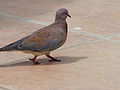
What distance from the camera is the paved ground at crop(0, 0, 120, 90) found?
528cm

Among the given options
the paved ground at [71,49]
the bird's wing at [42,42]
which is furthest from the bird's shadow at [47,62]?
the bird's wing at [42,42]

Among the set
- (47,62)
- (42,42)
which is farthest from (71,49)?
(42,42)

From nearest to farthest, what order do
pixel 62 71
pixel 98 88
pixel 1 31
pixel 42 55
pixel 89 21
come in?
pixel 98 88
pixel 62 71
pixel 42 55
pixel 1 31
pixel 89 21

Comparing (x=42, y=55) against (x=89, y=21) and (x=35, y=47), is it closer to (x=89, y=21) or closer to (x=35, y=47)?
(x=35, y=47)

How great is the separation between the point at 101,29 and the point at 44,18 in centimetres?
102

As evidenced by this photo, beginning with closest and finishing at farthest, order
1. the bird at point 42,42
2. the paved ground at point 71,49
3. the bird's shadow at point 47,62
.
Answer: the paved ground at point 71,49, the bird at point 42,42, the bird's shadow at point 47,62

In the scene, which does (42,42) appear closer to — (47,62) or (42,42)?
(42,42)

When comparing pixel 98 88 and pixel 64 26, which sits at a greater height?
pixel 64 26

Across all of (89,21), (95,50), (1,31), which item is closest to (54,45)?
(95,50)

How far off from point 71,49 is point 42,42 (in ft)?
2.51

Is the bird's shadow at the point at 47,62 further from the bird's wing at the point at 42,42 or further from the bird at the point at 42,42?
the bird's wing at the point at 42,42

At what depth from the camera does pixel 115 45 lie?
21.5 feet

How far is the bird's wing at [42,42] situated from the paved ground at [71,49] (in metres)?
0.22

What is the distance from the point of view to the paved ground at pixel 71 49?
17.3ft
